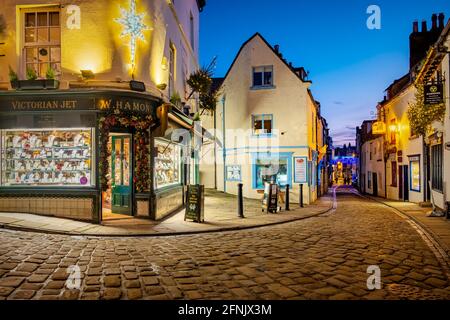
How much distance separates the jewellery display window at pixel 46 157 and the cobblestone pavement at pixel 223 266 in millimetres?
2875

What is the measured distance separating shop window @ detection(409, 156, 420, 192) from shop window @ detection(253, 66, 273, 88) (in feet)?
33.8

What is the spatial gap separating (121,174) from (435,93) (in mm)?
12959

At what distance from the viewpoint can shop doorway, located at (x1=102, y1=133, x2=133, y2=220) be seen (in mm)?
12148

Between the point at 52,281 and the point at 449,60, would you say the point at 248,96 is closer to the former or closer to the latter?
the point at 449,60

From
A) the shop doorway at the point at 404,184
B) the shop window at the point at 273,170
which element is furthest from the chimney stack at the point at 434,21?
the shop window at the point at 273,170

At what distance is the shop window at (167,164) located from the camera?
508 inches

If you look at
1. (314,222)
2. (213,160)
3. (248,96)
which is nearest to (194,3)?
(248,96)

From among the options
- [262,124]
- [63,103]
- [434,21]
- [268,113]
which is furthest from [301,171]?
[434,21]

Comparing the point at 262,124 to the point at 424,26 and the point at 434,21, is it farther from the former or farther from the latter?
the point at 434,21

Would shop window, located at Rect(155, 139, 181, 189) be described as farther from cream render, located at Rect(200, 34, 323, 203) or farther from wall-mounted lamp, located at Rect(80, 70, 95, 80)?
cream render, located at Rect(200, 34, 323, 203)

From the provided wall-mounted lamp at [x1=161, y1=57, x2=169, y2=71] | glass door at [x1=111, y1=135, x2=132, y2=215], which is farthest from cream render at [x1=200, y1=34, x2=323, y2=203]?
glass door at [x1=111, y1=135, x2=132, y2=215]

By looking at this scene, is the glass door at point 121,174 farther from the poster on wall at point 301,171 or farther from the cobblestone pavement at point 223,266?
the poster on wall at point 301,171

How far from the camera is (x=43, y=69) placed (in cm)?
1181

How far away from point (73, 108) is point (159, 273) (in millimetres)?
7426
